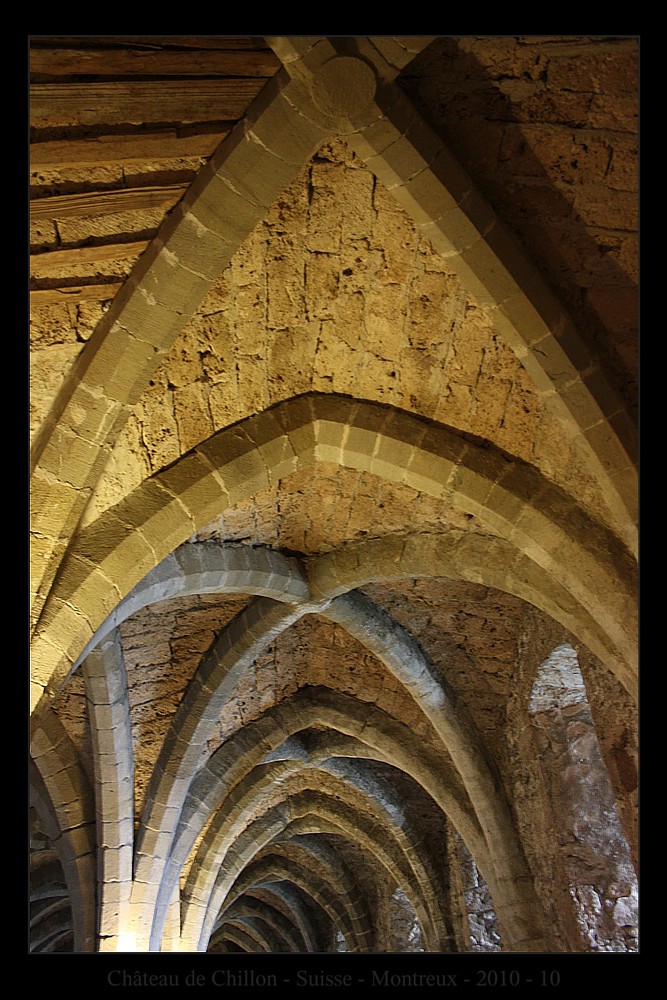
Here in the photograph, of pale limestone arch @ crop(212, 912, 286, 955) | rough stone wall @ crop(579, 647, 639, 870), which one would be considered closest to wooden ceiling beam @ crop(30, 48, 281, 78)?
rough stone wall @ crop(579, 647, 639, 870)

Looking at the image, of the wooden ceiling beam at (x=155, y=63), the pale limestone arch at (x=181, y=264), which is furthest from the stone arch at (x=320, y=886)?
the wooden ceiling beam at (x=155, y=63)

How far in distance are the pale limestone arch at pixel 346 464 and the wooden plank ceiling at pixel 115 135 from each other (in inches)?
36.5

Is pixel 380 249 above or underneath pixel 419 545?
above

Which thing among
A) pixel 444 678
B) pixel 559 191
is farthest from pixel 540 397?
pixel 444 678

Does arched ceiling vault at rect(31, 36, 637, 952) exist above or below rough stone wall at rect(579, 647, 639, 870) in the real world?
above

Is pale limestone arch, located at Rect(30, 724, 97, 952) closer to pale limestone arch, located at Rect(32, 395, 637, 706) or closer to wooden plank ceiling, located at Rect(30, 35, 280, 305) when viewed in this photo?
pale limestone arch, located at Rect(32, 395, 637, 706)

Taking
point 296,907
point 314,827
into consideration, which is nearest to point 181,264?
point 314,827

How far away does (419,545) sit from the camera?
5461mm

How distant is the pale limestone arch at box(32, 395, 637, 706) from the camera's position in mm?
3873

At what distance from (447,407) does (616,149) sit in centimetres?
124

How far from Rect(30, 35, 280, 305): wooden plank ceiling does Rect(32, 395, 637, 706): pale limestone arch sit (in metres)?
0.93

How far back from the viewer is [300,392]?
14.6 feet

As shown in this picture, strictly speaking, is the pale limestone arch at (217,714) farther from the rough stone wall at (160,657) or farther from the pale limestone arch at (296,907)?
the pale limestone arch at (296,907)
